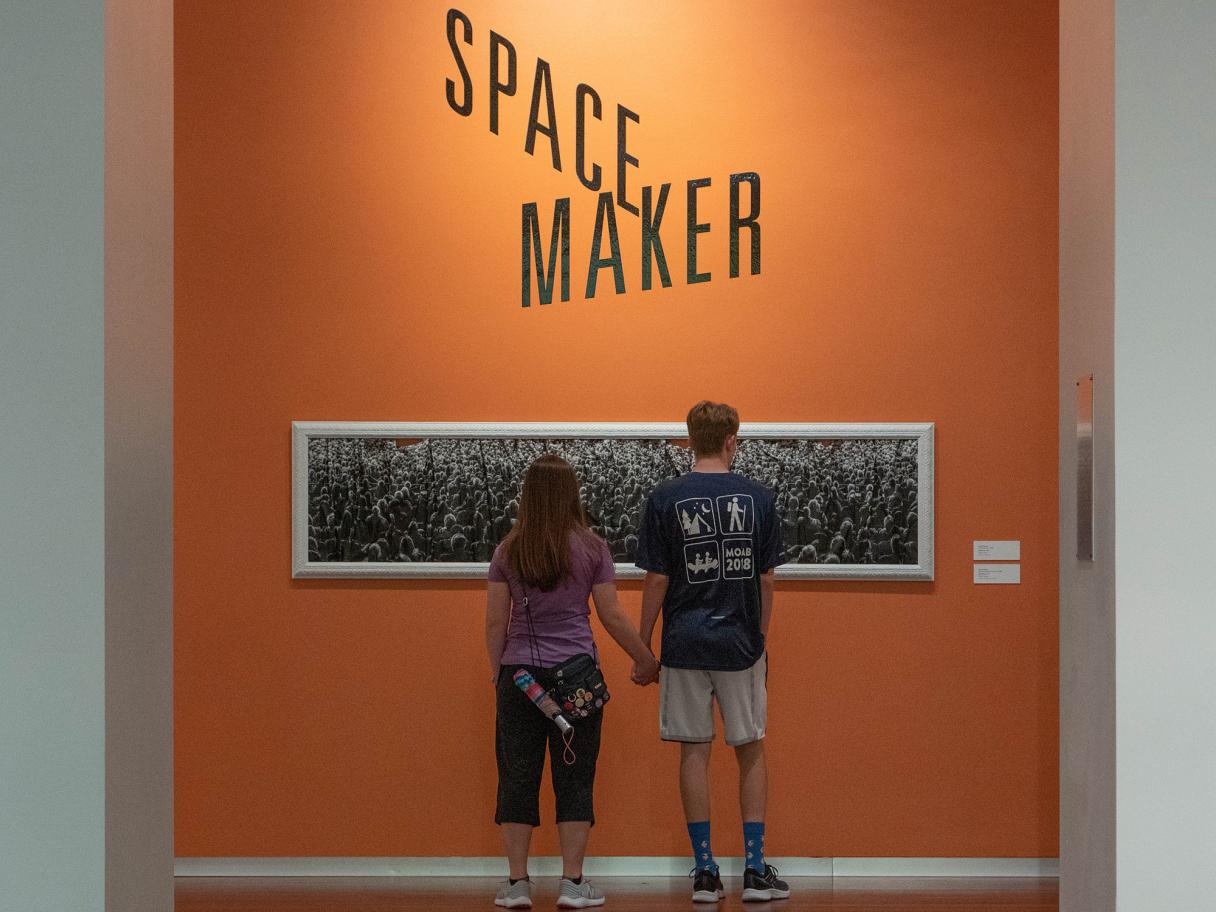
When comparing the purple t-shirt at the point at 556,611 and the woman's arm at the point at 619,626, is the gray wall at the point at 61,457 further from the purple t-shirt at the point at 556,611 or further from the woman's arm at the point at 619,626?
the woman's arm at the point at 619,626

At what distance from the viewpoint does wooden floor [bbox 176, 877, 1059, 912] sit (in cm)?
533

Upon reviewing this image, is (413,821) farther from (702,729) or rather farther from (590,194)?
(590,194)

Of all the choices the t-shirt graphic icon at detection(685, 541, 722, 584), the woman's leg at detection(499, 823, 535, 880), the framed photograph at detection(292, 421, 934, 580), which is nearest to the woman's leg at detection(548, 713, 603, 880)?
the woman's leg at detection(499, 823, 535, 880)

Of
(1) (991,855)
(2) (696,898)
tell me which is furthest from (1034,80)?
(2) (696,898)

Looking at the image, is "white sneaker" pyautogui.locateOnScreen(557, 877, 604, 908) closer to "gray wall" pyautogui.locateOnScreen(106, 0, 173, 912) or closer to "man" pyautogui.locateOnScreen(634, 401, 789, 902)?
"man" pyautogui.locateOnScreen(634, 401, 789, 902)

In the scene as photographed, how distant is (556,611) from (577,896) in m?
1.04

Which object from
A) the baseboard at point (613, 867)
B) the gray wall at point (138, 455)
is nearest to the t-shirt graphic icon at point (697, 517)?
the baseboard at point (613, 867)

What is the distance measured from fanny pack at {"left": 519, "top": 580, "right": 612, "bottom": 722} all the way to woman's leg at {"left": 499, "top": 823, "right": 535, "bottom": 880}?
446 millimetres

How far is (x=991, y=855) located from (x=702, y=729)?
1.43 metres

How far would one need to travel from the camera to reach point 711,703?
5.21 m

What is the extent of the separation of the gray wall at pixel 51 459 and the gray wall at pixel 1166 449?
180 cm

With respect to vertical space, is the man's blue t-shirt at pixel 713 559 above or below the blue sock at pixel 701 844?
above

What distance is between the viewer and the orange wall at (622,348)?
5805 mm

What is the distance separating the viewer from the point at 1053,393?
5.83 meters
